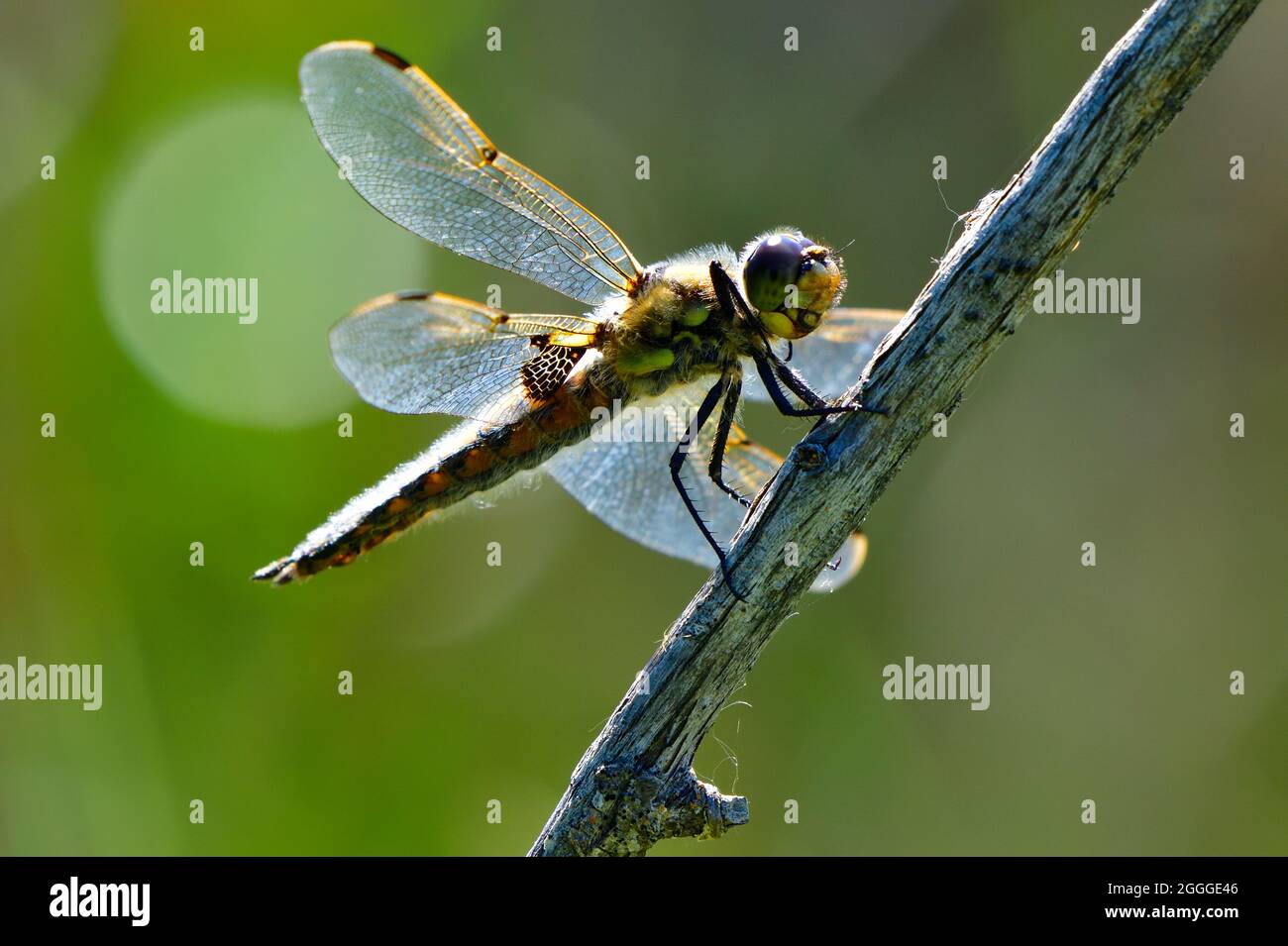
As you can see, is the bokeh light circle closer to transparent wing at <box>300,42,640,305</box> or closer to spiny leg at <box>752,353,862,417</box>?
transparent wing at <box>300,42,640,305</box>

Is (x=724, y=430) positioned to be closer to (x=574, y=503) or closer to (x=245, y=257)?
(x=574, y=503)

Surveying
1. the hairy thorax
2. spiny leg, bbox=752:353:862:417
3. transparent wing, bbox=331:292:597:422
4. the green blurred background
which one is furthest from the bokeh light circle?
spiny leg, bbox=752:353:862:417

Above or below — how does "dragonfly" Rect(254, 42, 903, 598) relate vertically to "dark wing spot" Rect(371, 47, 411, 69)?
below

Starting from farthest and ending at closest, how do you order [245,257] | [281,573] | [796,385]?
[245,257], [281,573], [796,385]

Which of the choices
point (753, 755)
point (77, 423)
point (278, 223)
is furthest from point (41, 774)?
point (753, 755)

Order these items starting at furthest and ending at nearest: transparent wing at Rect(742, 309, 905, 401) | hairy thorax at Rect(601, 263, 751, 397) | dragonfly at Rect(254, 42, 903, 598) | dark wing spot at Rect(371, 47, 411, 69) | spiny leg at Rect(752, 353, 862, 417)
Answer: transparent wing at Rect(742, 309, 905, 401) < hairy thorax at Rect(601, 263, 751, 397) < dragonfly at Rect(254, 42, 903, 598) < dark wing spot at Rect(371, 47, 411, 69) < spiny leg at Rect(752, 353, 862, 417)

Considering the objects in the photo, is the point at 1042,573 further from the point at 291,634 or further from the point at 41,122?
the point at 41,122

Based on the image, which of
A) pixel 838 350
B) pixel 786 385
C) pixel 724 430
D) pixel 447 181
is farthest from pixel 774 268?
pixel 447 181
